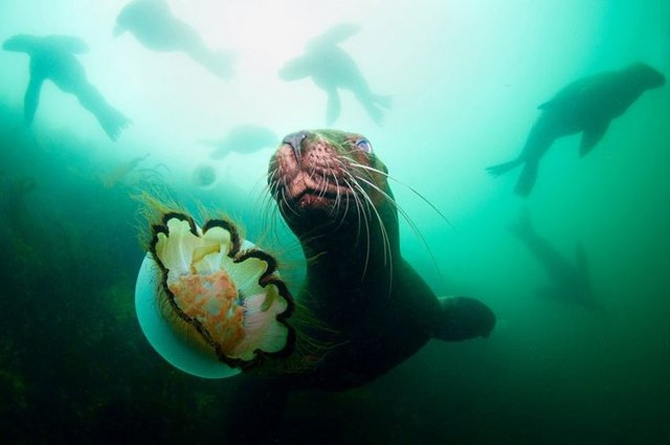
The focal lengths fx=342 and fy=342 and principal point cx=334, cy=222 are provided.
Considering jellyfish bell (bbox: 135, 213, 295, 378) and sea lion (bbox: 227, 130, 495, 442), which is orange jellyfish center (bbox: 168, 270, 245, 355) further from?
sea lion (bbox: 227, 130, 495, 442)

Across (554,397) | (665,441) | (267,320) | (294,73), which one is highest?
(294,73)

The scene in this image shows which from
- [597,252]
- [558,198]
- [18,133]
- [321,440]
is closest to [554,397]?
[321,440]

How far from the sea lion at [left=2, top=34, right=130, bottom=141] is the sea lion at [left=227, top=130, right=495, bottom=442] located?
10.2 meters

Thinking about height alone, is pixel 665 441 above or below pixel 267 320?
below

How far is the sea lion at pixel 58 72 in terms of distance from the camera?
30.3ft

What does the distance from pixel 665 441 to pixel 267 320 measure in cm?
1714

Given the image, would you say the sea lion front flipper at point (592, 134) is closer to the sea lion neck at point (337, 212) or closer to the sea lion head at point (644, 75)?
the sea lion head at point (644, 75)

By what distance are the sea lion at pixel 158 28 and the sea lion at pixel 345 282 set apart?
12.4 meters

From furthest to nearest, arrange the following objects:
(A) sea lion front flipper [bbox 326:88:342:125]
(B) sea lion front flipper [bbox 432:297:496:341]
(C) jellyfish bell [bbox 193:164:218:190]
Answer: (A) sea lion front flipper [bbox 326:88:342:125] → (C) jellyfish bell [bbox 193:164:218:190] → (B) sea lion front flipper [bbox 432:297:496:341]

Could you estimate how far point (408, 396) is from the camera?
705 centimetres

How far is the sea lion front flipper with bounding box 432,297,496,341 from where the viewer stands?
4508mm

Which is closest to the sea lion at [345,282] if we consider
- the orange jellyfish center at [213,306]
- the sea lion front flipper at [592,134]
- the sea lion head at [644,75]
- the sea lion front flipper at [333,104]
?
the orange jellyfish center at [213,306]

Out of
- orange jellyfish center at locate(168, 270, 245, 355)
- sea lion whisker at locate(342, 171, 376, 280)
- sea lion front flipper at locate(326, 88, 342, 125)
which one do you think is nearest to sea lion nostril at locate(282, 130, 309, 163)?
sea lion whisker at locate(342, 171, 376, 280)

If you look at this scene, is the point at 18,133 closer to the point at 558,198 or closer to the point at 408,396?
the point at 408,396
